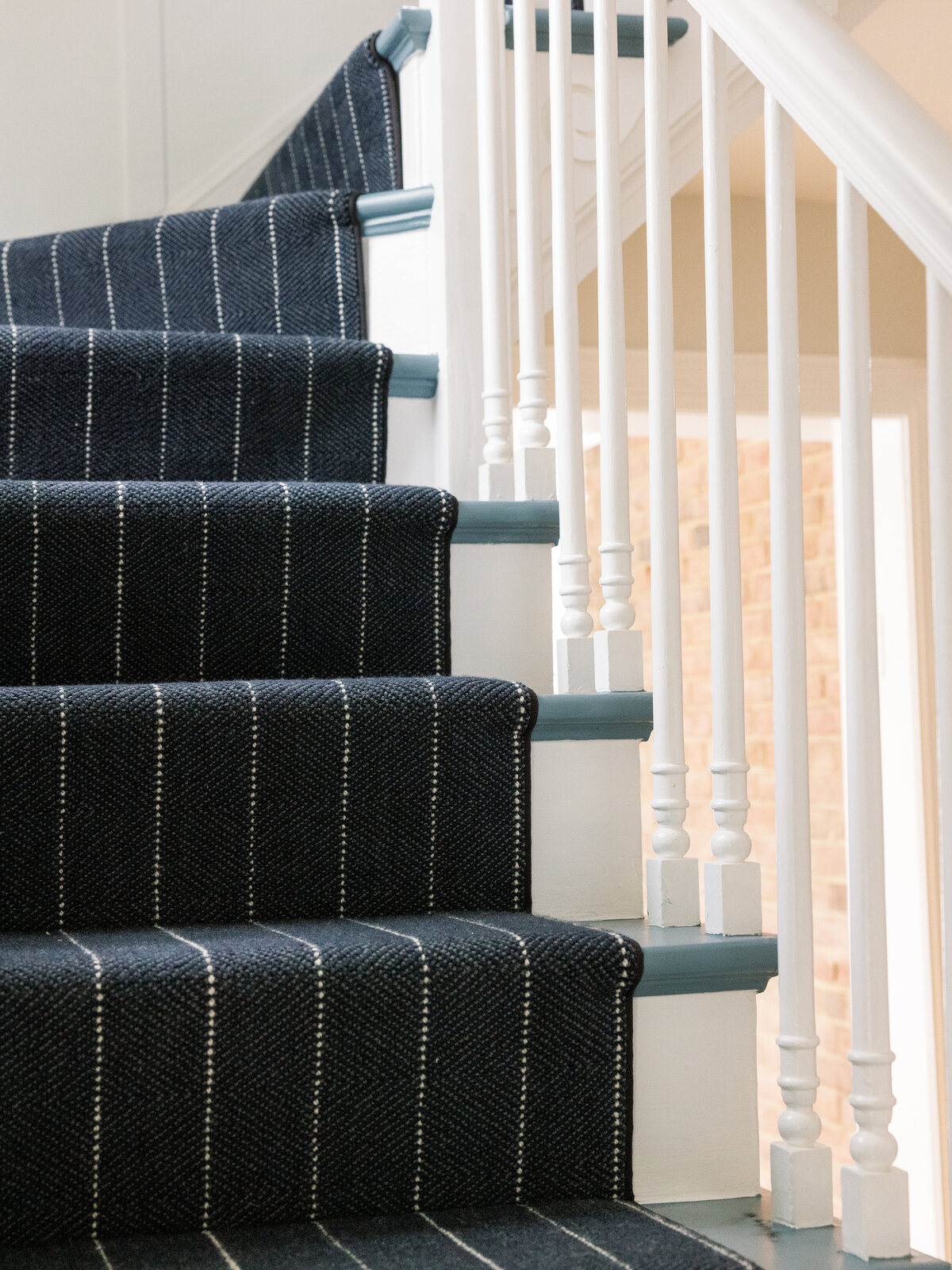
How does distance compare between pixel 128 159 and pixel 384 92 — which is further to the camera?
pixel 128 159

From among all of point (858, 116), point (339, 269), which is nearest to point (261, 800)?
point (858, 116)

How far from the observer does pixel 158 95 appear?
2.27 meters

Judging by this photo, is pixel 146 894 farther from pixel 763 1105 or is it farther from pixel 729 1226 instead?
pixel 763 1105

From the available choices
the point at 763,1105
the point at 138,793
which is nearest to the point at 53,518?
the point at 138,793

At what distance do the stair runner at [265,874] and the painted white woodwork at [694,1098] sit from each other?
27 mm

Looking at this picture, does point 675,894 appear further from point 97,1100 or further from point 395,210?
point 395,210

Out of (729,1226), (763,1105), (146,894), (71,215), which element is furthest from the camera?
(763,1105)

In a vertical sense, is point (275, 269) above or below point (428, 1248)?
above

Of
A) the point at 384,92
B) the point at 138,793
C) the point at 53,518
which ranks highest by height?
the point at 384,92

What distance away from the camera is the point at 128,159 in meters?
2.27

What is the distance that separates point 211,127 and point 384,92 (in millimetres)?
664

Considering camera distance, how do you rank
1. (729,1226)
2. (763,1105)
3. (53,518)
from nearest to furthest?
(729,1226) → (53,518) → (763,1105)

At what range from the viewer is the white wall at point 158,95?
2246 millimetres

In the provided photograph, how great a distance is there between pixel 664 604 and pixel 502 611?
27cm
